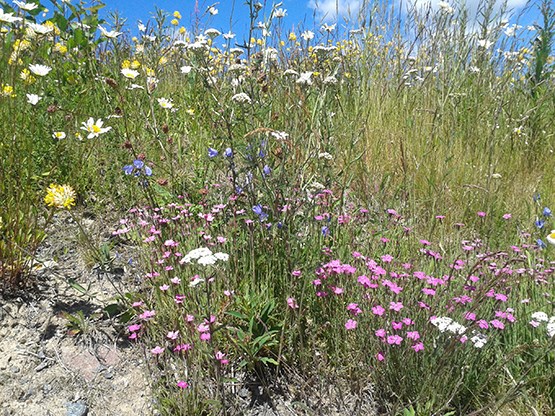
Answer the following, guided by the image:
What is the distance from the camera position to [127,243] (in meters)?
2.50

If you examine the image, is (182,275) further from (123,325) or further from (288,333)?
(288,333)

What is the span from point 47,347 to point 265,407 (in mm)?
947

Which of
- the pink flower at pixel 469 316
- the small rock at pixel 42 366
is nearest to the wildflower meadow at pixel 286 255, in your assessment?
the pink flower at pixel 469 316

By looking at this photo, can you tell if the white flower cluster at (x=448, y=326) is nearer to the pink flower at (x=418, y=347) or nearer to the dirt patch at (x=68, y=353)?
the pink flower at (x=418, y=347)

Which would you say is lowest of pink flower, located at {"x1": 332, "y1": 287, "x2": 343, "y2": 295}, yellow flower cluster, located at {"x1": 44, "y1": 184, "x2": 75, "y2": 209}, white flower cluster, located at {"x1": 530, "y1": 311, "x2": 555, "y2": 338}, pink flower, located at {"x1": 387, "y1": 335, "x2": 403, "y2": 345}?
pink flower, located at {"x1": 387, "y1": 335, "x2": 403, "y2": 345}

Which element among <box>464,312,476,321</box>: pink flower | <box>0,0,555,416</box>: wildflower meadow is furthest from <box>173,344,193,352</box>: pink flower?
<box>464,312,476,321</box>: pink flower

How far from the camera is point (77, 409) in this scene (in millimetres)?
1658

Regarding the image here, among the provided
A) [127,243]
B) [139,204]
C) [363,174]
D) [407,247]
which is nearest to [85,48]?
[139,204]

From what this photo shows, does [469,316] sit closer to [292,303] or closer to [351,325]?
[351,325]

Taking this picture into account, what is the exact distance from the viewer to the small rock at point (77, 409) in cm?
165

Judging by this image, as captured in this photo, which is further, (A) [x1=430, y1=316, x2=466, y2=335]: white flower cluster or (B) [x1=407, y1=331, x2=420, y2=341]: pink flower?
(B) [x1=407, y1=331, x2=420, y2=341]: pink flower

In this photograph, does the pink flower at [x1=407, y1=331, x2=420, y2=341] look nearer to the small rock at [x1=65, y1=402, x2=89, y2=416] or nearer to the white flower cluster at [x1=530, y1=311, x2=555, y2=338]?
the white flower cluster at [x1=530, y1=311, x2=555, y2=338]

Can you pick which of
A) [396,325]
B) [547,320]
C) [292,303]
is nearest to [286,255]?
[292,303]

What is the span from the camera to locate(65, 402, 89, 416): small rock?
5.40 ft
